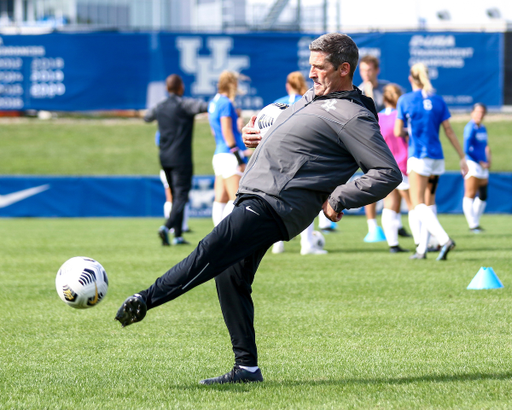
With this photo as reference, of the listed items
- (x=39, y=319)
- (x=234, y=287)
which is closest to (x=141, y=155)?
(x=39, y=319)

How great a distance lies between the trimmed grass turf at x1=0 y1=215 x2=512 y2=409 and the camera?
12.5 feet

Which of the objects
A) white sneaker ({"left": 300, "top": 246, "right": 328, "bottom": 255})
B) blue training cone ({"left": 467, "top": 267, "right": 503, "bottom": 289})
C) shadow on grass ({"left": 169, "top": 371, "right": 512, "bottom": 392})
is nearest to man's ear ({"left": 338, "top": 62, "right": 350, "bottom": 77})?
shadow on grass ({"left": 169, "top": 371, "right": 512, "bottom": 392})

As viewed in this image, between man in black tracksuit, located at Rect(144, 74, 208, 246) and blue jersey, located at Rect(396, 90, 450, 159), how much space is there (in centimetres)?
343

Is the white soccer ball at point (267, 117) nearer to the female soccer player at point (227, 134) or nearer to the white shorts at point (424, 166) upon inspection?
the white shorts at point (424, 166)

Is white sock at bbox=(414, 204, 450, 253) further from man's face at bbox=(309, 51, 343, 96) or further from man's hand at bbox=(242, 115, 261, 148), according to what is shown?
man's face at bbox=(309, 51, 343, 96)

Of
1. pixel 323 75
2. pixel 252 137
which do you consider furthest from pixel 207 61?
pixel 323 75

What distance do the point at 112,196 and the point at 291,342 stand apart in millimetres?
13419

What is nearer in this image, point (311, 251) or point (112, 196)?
point (311, 251)

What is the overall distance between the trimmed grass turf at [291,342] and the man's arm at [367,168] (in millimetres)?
1010

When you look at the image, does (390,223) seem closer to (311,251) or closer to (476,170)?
(311,251)

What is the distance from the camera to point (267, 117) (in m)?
4.48

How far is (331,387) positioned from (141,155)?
23.5m

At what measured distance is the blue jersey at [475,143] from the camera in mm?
13359

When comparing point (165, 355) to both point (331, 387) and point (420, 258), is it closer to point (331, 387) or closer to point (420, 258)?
point (331, 387)
